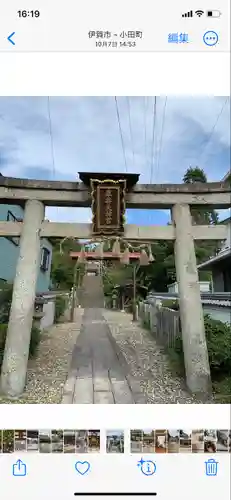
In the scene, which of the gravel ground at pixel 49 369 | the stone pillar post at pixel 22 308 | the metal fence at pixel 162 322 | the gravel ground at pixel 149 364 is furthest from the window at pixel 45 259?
the metal fence at pixel 162 322

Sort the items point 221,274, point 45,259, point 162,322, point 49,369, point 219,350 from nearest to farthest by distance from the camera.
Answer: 1. point 219,350
2. point 49,369
3. point 45,259
4. point 162,322
5. point 221,274

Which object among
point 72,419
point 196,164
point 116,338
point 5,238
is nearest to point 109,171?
point 196,164

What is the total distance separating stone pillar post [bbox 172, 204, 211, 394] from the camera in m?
1.82

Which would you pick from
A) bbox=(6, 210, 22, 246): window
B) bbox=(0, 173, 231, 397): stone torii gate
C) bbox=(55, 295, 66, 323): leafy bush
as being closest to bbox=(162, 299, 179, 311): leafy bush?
bbox=(0, 173, 231, 397): stone torii gate

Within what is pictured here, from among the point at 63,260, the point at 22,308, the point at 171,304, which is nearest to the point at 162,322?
the point at 171,304

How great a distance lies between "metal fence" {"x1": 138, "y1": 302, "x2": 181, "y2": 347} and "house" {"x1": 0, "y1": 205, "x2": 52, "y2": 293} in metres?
1.18

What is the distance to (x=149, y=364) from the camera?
85.3 inches

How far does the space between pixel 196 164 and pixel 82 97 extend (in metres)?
0.62
